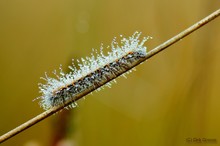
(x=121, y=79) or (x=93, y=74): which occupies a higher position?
(x=121, y=79)

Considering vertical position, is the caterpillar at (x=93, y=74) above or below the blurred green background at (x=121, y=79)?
below

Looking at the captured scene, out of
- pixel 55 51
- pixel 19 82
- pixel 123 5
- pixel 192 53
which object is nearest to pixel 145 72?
pixel 192 53

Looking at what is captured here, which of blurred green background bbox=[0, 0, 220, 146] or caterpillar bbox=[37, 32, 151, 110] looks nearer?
caterpillar bbox=[37, 32, 151, 110]

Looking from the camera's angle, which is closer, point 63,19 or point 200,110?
point 200,110

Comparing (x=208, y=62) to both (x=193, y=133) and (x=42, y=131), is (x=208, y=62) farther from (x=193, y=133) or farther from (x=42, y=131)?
(x=42, y=131)

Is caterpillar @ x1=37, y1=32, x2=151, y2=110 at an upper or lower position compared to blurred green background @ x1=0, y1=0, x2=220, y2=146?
lower

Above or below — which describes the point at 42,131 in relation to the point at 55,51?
below

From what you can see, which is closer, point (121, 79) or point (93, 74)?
point (93, 74)

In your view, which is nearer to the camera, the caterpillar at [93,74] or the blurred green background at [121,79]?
the caterpillar at [93,74]
